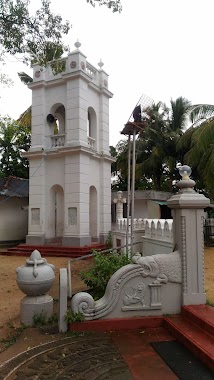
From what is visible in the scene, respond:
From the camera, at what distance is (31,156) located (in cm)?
1477

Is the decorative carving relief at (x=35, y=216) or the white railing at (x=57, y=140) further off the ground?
the white railing at (x=57, y=140)

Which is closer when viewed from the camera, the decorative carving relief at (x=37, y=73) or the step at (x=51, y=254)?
the step at (x=51, y=254)

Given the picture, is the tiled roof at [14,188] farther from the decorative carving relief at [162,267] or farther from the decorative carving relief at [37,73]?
the decorative carving relief at [162,267]

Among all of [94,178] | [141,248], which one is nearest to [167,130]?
[94,178]

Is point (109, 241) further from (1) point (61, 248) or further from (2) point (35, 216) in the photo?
(2) point (35, 216)

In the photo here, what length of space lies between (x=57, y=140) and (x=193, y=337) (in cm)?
1233

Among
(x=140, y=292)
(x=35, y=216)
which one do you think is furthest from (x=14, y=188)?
(x=140, y=292)

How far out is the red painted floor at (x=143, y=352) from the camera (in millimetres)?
3225

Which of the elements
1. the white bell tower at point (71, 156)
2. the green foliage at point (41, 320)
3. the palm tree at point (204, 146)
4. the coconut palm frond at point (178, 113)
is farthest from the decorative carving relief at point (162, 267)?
the coconut palm frond at point (178, 113)

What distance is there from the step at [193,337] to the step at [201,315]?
51mm

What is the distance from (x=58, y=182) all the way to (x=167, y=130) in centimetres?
1164

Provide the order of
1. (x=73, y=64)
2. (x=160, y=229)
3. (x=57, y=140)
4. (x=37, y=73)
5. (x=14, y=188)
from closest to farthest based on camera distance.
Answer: (x=160, y=229) → (x=73, y=64) → (x=57, y=140) → (x=37, y=73) → (x=14, y=188)

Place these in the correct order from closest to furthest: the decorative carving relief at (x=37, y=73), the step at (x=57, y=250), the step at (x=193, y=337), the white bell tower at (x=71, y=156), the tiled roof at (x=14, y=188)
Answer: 1. the step at (x=193, y=337)
2. the step at (x=57, y=250)
3. the white bell tower at (x=71, y=156)
4. the decorative carving relief at (x=37, y=73)
5. the tiled roof at (x=14, y=188)

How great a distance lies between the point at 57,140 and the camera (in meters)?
14.8
